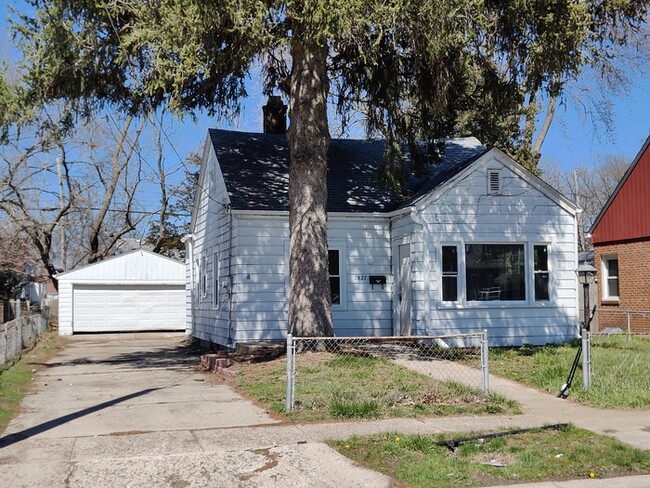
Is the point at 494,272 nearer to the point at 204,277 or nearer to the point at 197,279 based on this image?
the point at 204,277

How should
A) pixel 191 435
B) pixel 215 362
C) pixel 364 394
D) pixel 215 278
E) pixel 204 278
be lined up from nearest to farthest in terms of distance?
1. pixel 191 435
2. pixel 364 394
3. pixel 215 362
4. pixel 215 278
5. pixel 204 278

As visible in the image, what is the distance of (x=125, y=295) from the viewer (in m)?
31.6

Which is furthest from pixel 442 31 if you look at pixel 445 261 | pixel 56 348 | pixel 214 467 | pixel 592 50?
pixel 56 348

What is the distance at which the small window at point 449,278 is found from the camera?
1636 centimetres

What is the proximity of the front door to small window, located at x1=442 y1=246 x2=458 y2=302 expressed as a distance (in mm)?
802

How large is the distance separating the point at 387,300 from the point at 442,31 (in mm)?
7316

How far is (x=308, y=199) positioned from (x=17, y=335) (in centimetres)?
915

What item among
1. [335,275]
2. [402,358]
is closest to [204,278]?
[335,275]

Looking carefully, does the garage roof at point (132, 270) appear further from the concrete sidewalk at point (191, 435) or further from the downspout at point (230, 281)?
the concrete sidewalk at point (191, 435)

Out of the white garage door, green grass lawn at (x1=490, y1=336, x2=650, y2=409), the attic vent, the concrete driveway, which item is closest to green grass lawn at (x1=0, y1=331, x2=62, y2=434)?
the concrete driveway

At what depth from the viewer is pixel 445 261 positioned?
1644 cm

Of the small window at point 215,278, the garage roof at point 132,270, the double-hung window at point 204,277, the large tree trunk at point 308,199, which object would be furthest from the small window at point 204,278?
the garage roof at point 132,270

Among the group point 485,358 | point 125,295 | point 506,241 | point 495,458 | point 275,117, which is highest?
point 275,117

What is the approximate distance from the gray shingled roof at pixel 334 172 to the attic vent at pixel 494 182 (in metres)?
0.54
